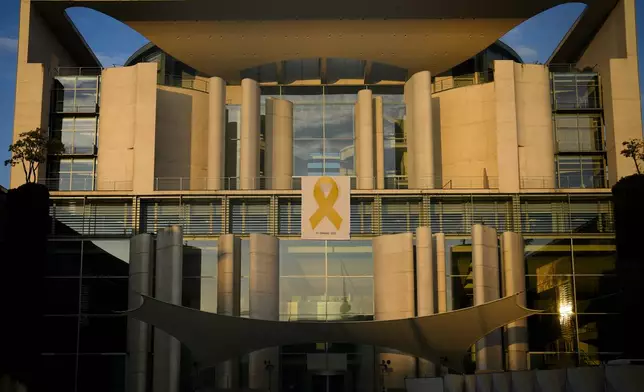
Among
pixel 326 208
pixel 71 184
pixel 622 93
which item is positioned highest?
pixel 622 93

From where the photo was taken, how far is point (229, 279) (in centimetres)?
4094

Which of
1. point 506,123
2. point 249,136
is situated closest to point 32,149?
point 249,136

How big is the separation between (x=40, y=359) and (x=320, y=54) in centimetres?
1972

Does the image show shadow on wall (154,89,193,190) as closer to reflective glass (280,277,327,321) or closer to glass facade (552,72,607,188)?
reflective glass (280,277,327,321)

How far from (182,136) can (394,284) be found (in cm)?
1291

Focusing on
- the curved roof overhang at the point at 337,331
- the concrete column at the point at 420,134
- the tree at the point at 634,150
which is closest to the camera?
the curved roof overhang at the point at 337,331

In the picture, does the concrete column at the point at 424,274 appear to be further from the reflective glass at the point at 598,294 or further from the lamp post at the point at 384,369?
the reflective glass at the point at 598,294

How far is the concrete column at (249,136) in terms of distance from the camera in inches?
1790

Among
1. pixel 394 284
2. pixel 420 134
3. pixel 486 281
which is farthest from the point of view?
pixel 420 134

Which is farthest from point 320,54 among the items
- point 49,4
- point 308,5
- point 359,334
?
point 359,334

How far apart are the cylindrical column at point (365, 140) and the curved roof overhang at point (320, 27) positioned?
283 cm

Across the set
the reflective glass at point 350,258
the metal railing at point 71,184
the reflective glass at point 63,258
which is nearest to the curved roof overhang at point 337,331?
the reflective glass at point 350,258

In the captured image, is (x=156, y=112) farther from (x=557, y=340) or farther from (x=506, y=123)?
(x=557, y=340)

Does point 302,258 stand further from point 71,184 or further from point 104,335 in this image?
point 71,184
